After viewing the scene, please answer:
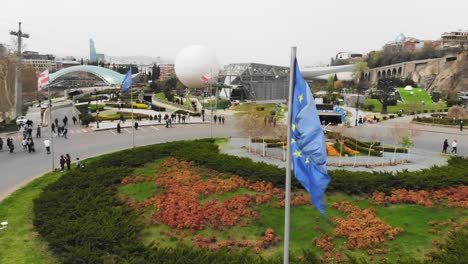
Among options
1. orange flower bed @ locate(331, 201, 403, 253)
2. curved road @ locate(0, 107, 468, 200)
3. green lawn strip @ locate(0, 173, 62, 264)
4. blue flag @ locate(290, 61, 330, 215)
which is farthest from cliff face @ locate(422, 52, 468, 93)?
blue flag @ locate(290, 61, 330, 215)

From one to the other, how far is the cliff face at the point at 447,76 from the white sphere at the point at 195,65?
52515 millimetres

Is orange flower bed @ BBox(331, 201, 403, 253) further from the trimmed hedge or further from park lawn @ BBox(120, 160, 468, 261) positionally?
the trimmed hedge

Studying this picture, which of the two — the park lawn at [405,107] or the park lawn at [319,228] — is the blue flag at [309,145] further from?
the park lawn at [405,107]

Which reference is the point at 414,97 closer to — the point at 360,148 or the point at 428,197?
the point at 360,148

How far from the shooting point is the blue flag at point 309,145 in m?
5.48

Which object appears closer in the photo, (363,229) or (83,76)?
(363,229)

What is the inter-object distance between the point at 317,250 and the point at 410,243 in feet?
8.18

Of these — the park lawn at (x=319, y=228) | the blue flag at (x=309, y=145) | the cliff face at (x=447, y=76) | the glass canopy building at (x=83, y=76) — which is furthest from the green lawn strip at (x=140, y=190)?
the glass canopy building at (x=83, y=76)

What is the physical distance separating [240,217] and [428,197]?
21.1 ft

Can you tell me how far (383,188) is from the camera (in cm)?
1266

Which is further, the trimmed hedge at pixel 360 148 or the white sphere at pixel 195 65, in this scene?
the white sphere at pixel 195 65

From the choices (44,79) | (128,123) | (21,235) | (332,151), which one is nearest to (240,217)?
(21,235)

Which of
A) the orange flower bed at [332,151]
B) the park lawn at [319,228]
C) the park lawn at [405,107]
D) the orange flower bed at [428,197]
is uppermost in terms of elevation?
the park lawn at [405,107]

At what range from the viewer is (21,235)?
10.8 meters
